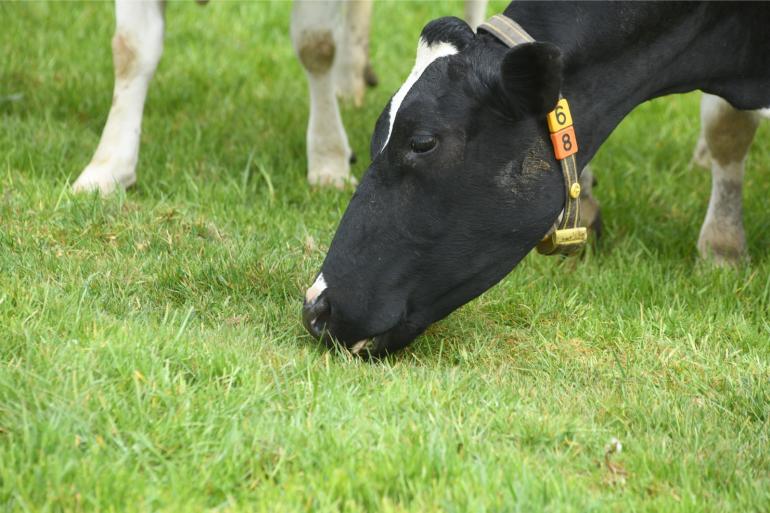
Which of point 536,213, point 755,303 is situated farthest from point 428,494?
point 755,303

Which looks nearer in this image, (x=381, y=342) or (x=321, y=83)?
(x=381, y=342)

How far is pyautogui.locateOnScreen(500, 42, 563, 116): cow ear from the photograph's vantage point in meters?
3.44

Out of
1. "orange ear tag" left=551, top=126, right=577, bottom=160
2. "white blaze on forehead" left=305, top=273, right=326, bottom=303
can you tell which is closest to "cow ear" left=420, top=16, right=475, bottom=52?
"orange ear tag" left=551, top=126, right=577, bottom=160

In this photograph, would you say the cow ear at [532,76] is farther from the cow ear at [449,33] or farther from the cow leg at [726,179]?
the cow leg at [726,179]

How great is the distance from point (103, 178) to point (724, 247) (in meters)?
2.86

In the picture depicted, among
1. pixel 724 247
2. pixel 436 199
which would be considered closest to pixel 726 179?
pixel 724 247

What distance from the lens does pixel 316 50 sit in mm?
6055

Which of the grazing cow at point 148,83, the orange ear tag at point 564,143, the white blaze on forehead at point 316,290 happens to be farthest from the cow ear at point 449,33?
the grazing cow at point 148,83

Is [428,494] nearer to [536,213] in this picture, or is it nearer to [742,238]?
[536,213]

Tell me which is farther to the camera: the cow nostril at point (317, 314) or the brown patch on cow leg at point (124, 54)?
the brown patch on cow leg at point (124, 54)

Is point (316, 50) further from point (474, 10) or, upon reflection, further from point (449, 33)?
point (449, 33)

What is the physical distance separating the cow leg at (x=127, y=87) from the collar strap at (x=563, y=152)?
82.8 inches

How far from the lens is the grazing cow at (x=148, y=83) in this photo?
17.6ft

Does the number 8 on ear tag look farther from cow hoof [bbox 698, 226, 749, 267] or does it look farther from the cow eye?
cow hoof [bbox 698, 226, 749, 267]
